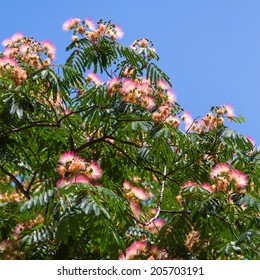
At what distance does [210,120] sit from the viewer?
562cm

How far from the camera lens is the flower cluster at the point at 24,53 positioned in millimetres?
5066

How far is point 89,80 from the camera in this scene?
19.0ft

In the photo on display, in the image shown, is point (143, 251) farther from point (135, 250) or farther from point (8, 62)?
point (8, 62)

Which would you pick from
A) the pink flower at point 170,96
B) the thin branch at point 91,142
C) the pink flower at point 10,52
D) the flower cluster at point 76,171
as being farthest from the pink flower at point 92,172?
the pink flower at point 10,52

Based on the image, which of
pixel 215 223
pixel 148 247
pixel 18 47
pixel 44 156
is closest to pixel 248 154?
pixel 215 223

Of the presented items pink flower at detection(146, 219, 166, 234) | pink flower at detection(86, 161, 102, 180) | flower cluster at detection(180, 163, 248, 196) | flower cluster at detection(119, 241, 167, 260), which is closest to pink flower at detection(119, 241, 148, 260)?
flower cluster at detection(119, 241, 167, 260)

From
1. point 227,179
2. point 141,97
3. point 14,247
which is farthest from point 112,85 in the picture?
point 14,247

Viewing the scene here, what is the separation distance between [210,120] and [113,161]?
3.32 ft

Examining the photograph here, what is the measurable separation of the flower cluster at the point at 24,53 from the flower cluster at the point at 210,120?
1.41m

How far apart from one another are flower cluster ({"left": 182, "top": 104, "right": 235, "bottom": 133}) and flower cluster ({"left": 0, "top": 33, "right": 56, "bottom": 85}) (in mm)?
1413

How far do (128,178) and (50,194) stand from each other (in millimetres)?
2273

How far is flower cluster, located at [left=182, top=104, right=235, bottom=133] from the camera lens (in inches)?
221

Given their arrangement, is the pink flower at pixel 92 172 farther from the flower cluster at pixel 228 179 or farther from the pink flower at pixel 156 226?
the pink flower at pixel 156 226

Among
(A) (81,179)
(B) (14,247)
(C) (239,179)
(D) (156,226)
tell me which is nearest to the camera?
(A) (81,179)
